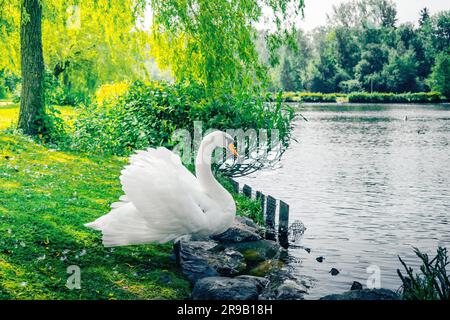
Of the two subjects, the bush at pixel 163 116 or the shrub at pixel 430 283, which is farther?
the bush at pixel 163 116

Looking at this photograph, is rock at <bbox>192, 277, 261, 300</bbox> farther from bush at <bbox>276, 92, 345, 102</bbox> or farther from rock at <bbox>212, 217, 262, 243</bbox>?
bush at <bbox>276, 92, 345, 102</bbox>

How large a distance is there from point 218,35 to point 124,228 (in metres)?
6.81

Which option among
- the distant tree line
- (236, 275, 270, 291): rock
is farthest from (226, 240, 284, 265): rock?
→ the distant tree line

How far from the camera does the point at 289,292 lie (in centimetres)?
764

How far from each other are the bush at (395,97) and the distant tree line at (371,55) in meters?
0.88

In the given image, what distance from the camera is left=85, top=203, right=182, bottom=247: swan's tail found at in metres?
7.40

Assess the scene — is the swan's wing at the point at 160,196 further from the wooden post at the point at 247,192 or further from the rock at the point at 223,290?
the wooden post at the point at 247,192

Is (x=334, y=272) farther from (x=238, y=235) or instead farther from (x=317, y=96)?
(x=317, y=96)

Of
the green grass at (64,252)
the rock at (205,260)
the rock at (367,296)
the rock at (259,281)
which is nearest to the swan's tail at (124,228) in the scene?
the green grass at (64,252)

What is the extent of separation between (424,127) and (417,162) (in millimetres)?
16710

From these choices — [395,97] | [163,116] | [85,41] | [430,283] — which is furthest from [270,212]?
[395,97]

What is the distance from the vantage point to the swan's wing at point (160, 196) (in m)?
7.24
